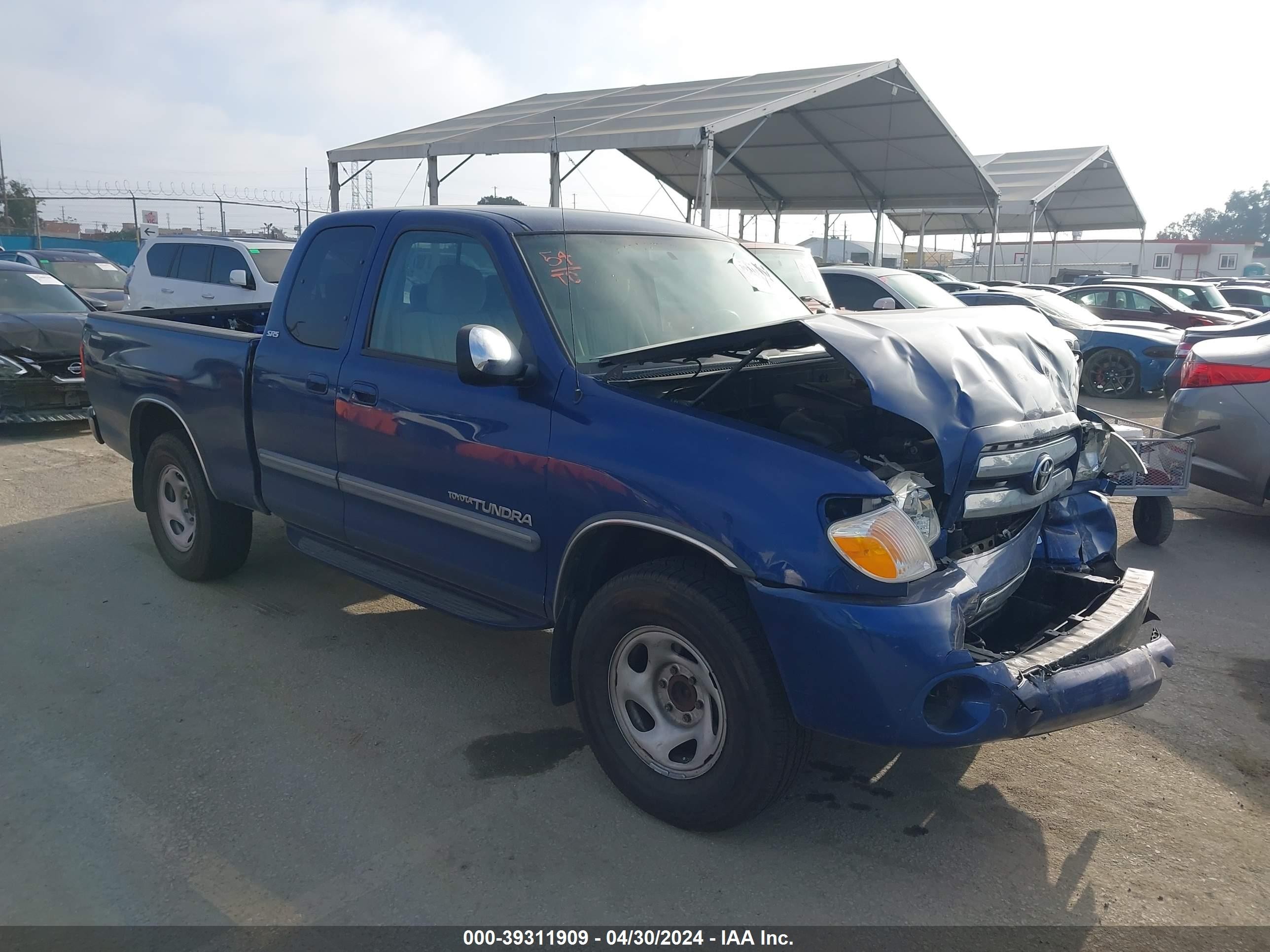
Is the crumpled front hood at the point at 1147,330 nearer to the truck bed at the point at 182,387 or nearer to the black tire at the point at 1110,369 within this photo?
the black tire at the point at 1110,369

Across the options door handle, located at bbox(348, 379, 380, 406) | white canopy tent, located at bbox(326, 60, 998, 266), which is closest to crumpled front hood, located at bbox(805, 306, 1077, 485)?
door handle, located at bbox(348, 379, 380, 406)

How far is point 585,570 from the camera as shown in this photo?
3.45 m

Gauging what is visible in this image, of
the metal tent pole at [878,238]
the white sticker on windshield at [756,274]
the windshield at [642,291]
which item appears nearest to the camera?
the windshield at [642,291]

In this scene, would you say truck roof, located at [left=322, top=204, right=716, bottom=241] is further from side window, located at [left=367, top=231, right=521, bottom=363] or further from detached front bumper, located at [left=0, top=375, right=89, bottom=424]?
detached front bumper, located at [left=0, top=375, right=89, bottom=424]

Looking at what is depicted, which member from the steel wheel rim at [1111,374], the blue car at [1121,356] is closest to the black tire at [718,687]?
the blue car at [1121,356]

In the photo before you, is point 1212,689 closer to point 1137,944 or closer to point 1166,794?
point 1166,794

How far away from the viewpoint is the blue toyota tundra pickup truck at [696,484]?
2826 mm

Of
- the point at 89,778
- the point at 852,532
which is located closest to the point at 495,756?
the point at 89,778

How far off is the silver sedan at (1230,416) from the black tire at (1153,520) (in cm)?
46

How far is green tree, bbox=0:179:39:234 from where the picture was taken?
47.2m

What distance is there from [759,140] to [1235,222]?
11027cm

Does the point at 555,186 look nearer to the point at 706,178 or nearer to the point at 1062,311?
the point at 706,178

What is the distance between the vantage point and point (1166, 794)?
3480mm

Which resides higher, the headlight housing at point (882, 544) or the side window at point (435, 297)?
the side window at point (435, 297)
